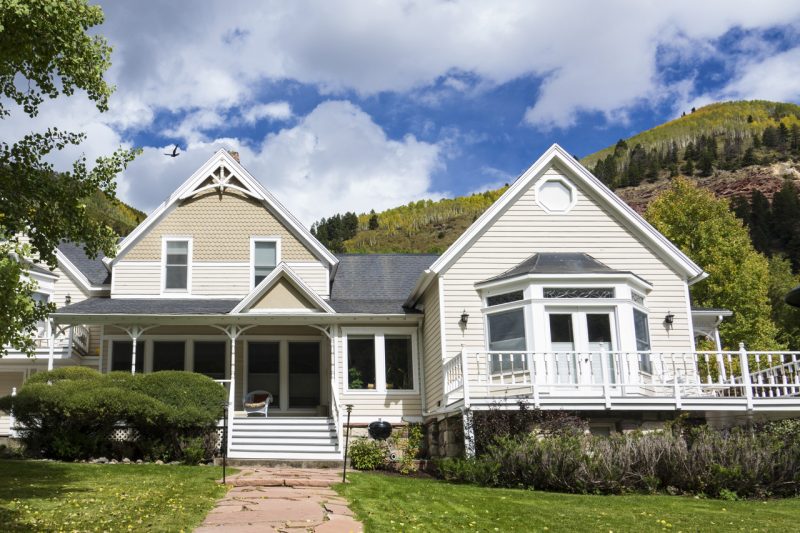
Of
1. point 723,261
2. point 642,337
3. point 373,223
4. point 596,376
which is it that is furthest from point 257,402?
point 373,223

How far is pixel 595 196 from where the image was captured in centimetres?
1883

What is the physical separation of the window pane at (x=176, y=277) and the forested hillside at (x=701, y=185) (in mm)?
43448

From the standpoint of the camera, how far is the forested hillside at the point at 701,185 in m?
56.2

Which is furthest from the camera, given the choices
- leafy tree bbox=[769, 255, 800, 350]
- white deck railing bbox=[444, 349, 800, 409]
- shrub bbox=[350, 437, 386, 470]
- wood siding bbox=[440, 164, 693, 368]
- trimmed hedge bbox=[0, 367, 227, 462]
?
leafy tree bbox=[769, 255, 800, 350]

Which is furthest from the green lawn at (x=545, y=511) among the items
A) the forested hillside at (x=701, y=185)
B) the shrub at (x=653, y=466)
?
the forested hillside at (x=701, y=185)

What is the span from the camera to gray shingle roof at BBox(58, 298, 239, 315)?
18.8m

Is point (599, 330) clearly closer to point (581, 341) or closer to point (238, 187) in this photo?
point (581, 341)

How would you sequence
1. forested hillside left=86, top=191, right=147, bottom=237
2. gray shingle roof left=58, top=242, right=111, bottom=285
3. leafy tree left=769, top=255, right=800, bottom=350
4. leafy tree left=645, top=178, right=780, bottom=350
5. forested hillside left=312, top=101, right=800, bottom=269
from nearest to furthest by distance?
gray shingle roof left=58, top=242, right=111, bottom=285
leafy tree left=645, top=178, right=780, bottom=350
leafy tree left=769, top=255, right=800, bottom=350
forested hillside left=86, top=191, right=147, bottom=237
forested hillside left=312, top=101, right=800, bottom=269

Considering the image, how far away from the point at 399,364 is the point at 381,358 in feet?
1.95

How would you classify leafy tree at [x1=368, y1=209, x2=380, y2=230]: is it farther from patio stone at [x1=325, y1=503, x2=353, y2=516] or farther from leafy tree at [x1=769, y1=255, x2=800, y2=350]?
patio stone at [x1=325, y1=503, x2=353, y2=516]

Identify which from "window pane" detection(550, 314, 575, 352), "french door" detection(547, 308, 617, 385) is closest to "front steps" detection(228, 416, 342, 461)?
"french door" detection(547, 308, 617, 385)

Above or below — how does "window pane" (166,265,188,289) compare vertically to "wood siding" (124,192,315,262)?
below

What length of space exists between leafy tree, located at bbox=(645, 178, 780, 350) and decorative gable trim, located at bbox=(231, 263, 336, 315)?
18026mm

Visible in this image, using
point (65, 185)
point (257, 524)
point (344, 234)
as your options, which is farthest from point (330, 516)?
point (344, 234)
